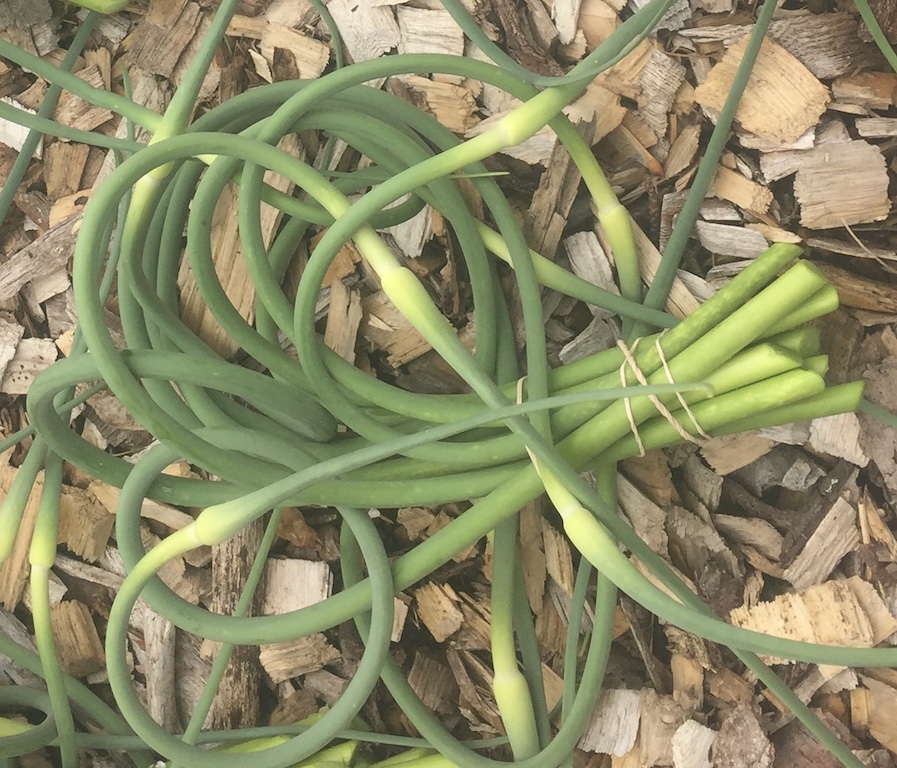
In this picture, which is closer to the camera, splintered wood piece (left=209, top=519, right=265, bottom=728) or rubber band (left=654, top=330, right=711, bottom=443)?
rubber band (left=654, top=330, right=711, bottom=443)

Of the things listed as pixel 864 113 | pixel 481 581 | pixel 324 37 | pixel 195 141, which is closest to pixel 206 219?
pixel 195 141

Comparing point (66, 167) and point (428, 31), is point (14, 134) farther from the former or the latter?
point (428, 31)

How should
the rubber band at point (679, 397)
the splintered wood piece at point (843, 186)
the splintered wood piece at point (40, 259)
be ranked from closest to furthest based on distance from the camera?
the rubber band at point (679, 397) → the splintered wood piece at point (843, 186) → the splintered wood piece at point (40, 259)

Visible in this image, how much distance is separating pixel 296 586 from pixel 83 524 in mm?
220

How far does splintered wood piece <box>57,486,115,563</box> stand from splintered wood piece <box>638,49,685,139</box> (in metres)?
0.64

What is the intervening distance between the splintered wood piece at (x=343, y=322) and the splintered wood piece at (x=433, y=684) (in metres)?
0.29

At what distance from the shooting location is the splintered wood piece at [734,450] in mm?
696

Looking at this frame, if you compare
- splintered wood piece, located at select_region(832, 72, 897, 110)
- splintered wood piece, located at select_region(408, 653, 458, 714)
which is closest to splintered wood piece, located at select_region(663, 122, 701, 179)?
splintered wood piece, located at select_region(832, 72, 897, 110)

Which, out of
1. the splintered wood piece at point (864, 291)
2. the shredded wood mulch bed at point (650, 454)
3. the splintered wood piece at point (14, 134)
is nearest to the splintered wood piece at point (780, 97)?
the shredded wood mulch bed at point (650, 454)

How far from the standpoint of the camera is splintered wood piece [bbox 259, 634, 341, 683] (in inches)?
28.6

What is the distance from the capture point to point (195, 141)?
20.2 inches

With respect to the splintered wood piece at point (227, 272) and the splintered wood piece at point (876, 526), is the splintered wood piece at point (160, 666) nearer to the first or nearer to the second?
the splintered wood piece at point (227, 272)

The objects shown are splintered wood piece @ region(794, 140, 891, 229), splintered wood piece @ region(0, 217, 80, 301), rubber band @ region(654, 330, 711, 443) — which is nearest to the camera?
rubber band @ region(654, 330, 711, 443)

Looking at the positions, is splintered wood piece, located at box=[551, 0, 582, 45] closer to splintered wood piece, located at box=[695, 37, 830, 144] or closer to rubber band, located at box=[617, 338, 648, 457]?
splintered wood piece, located at box=[695, 37, 830, 144]
